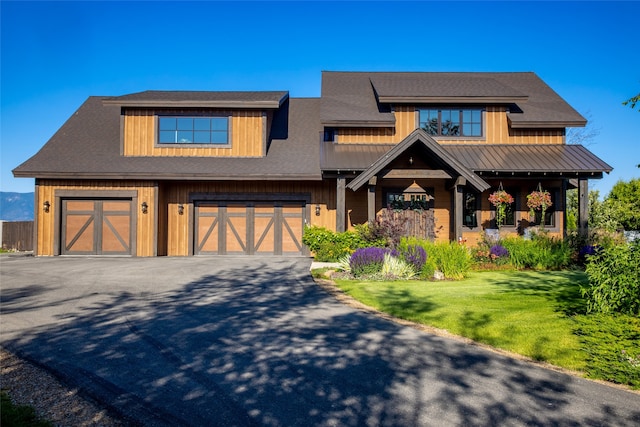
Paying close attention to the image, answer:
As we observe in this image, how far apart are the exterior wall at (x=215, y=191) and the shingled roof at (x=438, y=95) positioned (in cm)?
290

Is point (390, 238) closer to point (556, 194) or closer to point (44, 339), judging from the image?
point (556, 194)

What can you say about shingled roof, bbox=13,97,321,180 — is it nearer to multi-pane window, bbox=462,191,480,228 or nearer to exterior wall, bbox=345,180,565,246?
exterior wall, bbox=345,180,565,246

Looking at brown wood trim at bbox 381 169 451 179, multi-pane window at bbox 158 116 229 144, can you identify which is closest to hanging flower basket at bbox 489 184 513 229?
brown wood trim at bbox 381 169 451 179

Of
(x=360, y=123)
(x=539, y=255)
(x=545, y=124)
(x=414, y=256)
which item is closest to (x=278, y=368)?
(x=414, y=256)

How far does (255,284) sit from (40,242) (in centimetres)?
1185

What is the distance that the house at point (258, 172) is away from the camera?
56.6ft

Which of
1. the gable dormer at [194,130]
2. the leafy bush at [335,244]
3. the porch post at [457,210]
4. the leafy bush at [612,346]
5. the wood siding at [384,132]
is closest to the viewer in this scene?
the leafy bush at [612,346]

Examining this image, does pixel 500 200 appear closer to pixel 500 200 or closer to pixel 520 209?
pixel 500 200

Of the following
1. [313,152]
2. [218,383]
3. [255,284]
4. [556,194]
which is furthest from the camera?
[313,152]

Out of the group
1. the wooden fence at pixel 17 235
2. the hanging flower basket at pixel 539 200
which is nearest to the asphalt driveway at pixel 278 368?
the hanging flower basket at pixel 539 200

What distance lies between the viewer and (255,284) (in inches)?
421

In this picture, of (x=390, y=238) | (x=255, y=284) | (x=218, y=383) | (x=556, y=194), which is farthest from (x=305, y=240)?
(x=218, y=383)

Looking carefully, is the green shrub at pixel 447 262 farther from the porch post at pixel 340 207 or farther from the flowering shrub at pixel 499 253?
the porch post at pixel 340 207

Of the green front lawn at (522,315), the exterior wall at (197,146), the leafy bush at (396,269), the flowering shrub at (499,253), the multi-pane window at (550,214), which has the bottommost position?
the green front lawn at (522,315)
